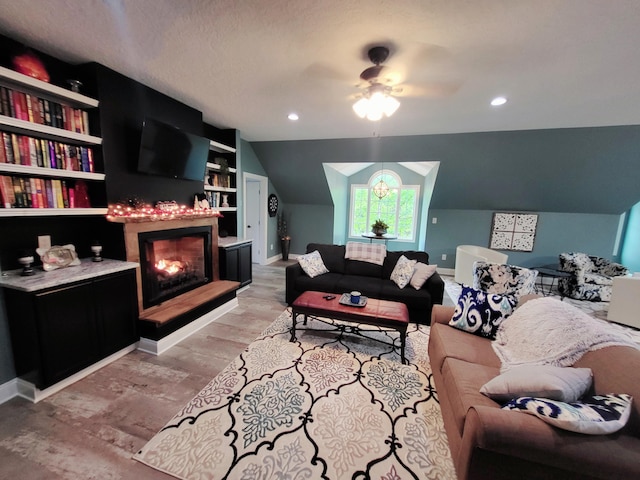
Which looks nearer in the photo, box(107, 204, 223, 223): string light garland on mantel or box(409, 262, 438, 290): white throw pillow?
box(107, 204, 223, 223): string light garland on mantel

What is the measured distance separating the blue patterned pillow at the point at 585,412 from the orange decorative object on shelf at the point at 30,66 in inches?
156

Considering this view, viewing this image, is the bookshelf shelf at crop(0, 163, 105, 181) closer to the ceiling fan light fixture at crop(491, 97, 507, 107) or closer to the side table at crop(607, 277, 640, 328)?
the ceiling fan light fixture at crop(491, 97, 507, 107)

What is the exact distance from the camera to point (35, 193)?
6.73 feet

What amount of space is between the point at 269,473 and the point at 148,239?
2.45 m

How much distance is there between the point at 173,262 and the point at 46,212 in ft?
4.47

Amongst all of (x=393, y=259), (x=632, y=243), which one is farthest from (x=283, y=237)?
(x=632, y=243)

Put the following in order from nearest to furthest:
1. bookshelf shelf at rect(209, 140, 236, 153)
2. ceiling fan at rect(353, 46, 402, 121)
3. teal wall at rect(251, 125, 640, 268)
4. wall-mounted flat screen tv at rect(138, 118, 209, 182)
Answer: ceiling fan at rect(353, 46, 402, 121), wall-mounted flat screen tv at rect(138, 118, 209, 182), bookshelf shelf at rect(209, 140, 236, 153), teal wall at rect(251, 125, 640, 268)

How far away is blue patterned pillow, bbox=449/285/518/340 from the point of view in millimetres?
2152

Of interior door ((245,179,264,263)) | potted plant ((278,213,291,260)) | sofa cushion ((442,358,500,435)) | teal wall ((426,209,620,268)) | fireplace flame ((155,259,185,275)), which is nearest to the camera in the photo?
sofa cushion ((442,358,500,435))

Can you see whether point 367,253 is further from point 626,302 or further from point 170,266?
point 626,302

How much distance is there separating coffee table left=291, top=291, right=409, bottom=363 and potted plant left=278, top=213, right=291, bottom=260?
12.3 ft

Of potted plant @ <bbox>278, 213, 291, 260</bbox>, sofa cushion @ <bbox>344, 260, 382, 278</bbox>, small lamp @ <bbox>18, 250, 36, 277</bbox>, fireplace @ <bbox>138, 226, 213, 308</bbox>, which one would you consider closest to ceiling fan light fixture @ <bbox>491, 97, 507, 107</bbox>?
sofa cushion @ <bbox>344, 260, 382, 278</bbox>

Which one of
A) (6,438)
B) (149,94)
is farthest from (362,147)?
(6,438)

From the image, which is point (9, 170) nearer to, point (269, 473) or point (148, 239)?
point (148, 239)
